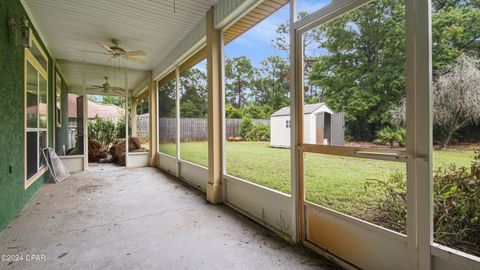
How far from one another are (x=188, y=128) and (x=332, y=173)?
11.9 ft

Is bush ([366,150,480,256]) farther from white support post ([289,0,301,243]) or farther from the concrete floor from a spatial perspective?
white support post ([289,0,301,243])

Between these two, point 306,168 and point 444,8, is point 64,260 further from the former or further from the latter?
point 444,8

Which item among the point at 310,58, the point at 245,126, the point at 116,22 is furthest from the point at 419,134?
the point at 116,22

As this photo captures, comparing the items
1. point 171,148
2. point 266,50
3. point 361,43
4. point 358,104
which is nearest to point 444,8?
point 361,43

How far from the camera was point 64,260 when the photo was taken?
6.65ft

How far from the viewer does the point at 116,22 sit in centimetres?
401

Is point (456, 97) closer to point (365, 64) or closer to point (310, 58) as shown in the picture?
point (365, 64)

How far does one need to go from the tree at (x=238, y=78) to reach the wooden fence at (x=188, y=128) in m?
0.32

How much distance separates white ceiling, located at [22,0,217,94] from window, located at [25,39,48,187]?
55 centimetres

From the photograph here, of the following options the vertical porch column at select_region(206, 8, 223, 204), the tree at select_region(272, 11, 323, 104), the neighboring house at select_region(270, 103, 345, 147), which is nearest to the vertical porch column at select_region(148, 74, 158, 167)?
the vertical porch column at select_region(206, 8, 223, 204)

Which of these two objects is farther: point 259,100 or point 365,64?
point 259,100

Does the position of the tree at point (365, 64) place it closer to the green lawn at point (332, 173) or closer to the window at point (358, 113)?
the window at point (358, 113)

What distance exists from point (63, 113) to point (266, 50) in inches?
291

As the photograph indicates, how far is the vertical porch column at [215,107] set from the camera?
141 inches
